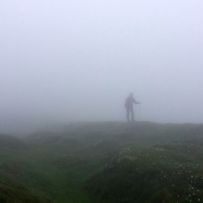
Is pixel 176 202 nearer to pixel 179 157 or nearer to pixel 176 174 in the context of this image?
pixel 176 174

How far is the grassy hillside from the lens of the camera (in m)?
29.3

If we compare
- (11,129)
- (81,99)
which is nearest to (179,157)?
(11,129)

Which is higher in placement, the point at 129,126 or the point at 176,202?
the point at 129,126

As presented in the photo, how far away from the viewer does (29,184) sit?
34.4 metres

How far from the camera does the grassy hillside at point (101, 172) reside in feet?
96.2

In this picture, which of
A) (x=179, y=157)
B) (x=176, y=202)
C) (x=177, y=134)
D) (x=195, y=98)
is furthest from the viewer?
(x=195, y=98)

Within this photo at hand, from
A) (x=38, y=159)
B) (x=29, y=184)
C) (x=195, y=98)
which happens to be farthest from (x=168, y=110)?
(x=29, y=184)

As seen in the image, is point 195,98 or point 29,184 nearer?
point 29,184

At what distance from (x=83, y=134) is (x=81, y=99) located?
124103 millimetres

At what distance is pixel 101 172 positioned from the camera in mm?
37156

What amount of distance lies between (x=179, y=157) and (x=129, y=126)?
2898 centimetres

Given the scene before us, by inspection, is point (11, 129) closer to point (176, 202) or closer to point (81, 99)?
point (176, 202)

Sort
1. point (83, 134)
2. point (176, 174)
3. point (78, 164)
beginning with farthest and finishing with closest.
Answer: point (83, 134) < point (78, 164) < point (176, 174)

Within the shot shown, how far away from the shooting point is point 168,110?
157m
